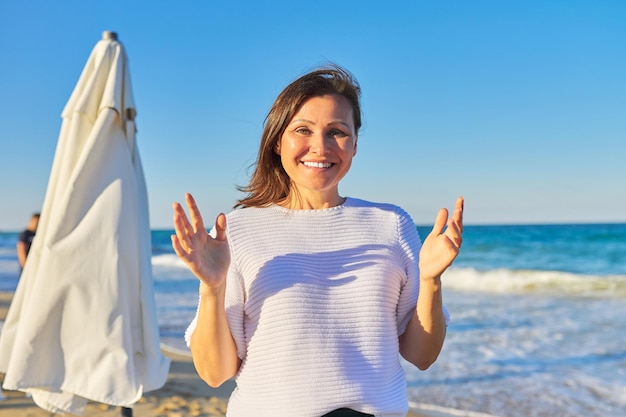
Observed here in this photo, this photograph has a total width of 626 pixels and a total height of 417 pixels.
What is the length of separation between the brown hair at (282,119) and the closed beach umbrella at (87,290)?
1866 mm

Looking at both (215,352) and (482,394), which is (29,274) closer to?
(215,352)

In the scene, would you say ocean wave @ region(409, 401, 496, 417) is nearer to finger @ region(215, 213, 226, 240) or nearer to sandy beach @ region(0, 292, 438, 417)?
sandy beach @ region(0, 292, 438, 417)

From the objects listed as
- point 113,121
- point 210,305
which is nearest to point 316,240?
point 210,305

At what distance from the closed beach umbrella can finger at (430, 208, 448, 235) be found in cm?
240

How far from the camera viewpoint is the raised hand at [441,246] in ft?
5.87

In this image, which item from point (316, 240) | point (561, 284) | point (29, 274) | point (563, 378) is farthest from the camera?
point (561, 284)

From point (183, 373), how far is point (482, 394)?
3.41m

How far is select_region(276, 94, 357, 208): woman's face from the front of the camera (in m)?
1.90

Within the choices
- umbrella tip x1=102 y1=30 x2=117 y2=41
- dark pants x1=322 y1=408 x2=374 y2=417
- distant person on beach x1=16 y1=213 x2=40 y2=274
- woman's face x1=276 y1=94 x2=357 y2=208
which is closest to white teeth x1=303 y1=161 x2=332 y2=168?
woman's face x1=276 y1=94 x2=357 y2=208

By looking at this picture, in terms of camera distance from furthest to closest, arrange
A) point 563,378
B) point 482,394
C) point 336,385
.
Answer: point 563,378
point 482,394
point 336,385

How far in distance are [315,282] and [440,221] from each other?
1.41ft

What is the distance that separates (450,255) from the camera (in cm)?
177

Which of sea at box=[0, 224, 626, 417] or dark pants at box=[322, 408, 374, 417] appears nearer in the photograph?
dark pants at box=[322, 408, 374, 417]

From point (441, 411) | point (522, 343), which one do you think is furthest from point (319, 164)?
point (522, 343)
